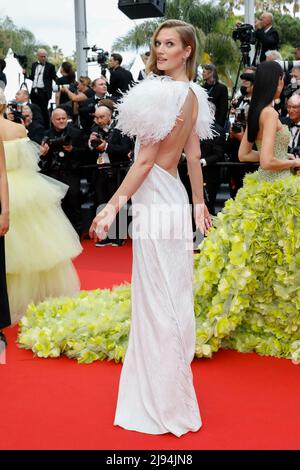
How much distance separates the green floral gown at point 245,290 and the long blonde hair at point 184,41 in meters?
1.25

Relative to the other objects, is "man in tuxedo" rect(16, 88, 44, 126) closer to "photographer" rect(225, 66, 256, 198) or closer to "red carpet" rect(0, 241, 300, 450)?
"photographer" rect(225, 66, 256, 198)

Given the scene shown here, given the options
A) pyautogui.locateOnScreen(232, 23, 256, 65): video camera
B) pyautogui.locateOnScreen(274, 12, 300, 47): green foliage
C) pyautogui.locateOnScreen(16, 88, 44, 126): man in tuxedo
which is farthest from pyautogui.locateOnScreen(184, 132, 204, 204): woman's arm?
pyautogui.locateOnScreen(274, 12, 300, 47): green foliage

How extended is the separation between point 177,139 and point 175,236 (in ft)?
1.44

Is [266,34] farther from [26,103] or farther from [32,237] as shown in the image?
[32,237]

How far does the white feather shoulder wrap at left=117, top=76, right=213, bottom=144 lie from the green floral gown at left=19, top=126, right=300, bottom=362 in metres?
1.32

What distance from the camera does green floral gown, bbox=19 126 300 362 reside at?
3.96 meters

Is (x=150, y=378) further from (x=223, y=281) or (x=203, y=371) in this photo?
(x=223, y=281)

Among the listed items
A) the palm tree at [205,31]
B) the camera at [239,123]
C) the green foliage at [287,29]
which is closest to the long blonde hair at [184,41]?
the camera at [239,123]

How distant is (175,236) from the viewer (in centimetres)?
299

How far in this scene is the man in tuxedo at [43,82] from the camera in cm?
1181

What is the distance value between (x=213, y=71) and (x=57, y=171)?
8.46 ft

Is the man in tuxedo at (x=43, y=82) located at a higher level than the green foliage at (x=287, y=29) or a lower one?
lower

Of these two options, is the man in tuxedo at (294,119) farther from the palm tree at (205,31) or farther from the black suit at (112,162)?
the palm tree at (205,31)
